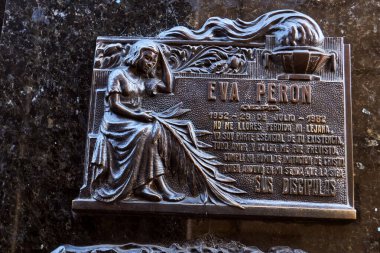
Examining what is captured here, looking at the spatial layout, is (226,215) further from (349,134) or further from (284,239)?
(349,134)

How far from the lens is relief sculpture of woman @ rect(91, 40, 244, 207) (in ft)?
11.7

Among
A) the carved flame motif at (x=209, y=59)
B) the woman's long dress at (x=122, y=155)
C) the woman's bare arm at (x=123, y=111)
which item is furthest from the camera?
the carved flame motif at (x=209, y=59)

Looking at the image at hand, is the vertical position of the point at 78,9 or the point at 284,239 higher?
the point at 78,9

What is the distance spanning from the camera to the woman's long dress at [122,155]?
3561 millimetres

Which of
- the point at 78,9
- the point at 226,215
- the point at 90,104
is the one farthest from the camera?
the point at 78,9

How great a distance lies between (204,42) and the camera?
393cm

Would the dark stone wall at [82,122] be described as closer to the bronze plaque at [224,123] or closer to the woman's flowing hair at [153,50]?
the bronze plaque at [224,123]

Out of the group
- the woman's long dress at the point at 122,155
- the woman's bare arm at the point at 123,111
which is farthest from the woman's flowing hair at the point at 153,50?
the woman's bare arm at the point at 123,111

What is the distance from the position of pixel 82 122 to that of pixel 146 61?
76cm

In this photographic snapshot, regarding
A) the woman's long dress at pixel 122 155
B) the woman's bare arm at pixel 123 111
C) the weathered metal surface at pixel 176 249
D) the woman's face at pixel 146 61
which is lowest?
the weathered metal surface at pixel 176 249

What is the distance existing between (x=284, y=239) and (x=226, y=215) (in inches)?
20.1

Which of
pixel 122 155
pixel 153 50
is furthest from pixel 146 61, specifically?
pixel 122 155

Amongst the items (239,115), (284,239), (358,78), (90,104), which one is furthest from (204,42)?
(284,239)

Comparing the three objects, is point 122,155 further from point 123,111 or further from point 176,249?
point 176,249
